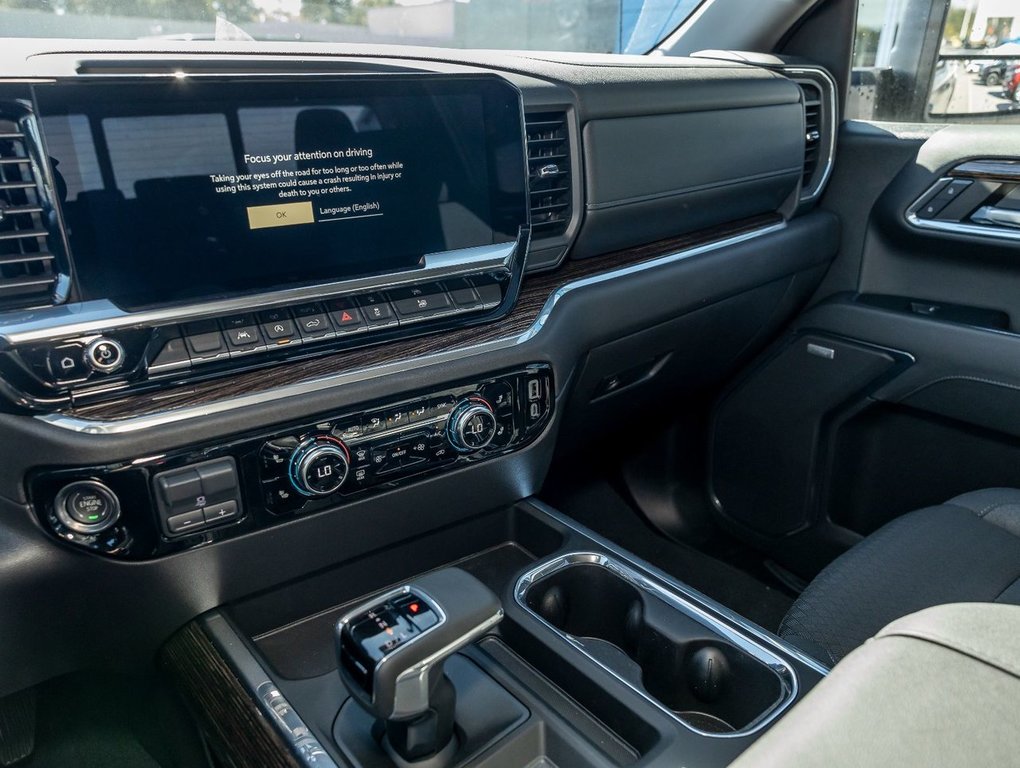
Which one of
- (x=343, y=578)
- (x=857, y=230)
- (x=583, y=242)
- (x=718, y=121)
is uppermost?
(x=718, y=121)

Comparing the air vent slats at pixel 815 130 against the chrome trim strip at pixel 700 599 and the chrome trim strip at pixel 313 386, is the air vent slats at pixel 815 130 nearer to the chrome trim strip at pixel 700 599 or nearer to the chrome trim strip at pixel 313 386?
the chrome trim strip at pixel 313 386

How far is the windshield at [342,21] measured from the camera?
953 mm

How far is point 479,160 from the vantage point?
1090mm

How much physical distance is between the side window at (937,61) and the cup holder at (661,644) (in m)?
1.44

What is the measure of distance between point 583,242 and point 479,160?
265mm

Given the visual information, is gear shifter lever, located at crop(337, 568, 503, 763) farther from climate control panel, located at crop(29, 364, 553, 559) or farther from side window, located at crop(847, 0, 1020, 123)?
side window, located at crop(847, 0, 1020, 123)

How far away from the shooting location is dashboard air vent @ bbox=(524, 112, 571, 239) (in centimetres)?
118

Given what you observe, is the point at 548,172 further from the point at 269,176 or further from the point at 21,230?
the point at 21,230

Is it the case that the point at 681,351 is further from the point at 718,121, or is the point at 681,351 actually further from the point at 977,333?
the point at 977,333

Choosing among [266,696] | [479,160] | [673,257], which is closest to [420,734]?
[266,696]

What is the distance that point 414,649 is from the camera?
0.70 m

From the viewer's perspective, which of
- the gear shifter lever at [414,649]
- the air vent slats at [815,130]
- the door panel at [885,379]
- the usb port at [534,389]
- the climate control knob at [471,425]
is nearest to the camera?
the gear shifter lever at [414,649]

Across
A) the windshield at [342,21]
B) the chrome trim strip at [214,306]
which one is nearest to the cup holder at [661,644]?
the chrome trim strip at [214,306]

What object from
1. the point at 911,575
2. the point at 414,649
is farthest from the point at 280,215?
the point at 911,575
